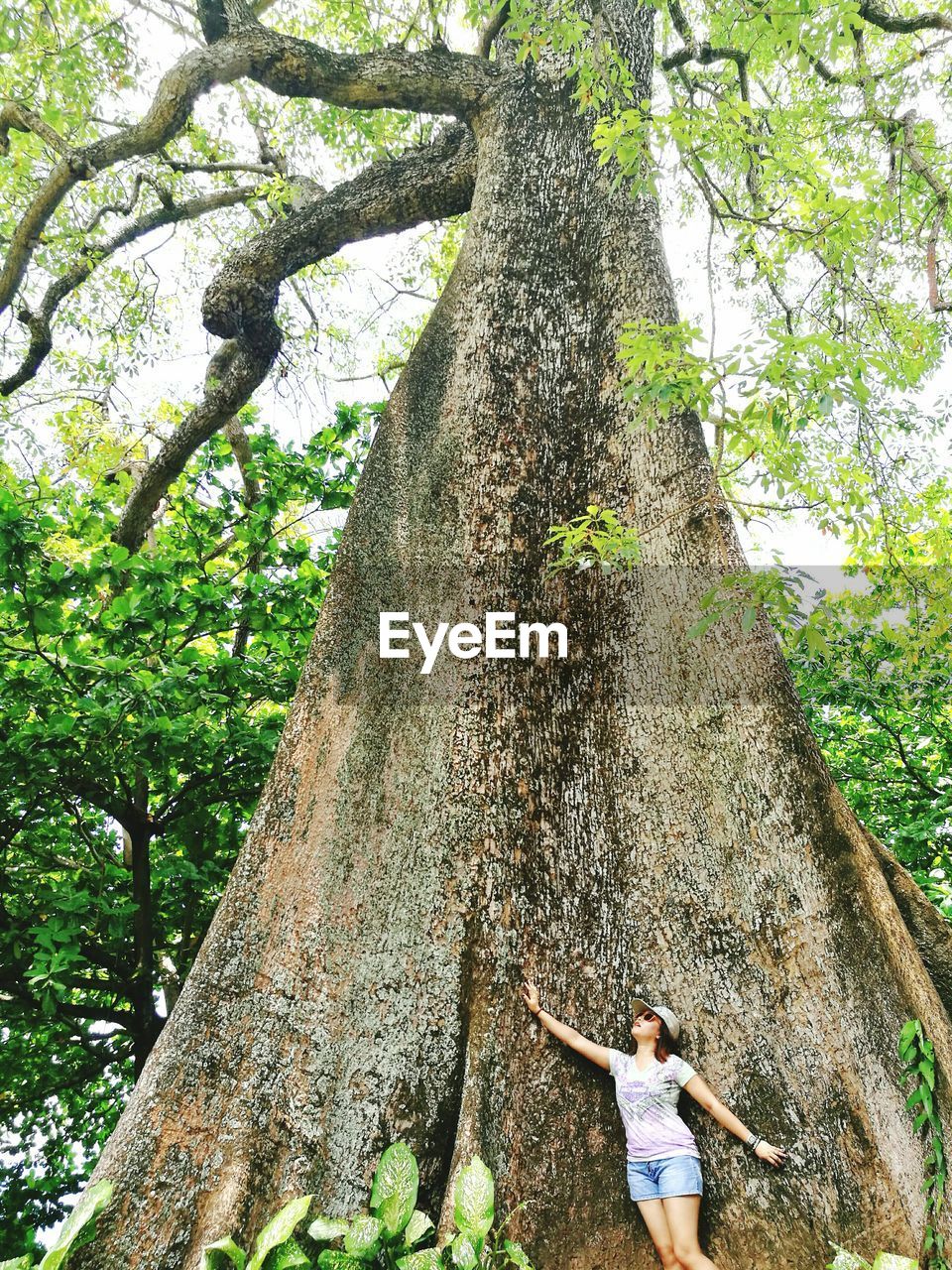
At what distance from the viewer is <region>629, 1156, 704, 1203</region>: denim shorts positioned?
1.96 m

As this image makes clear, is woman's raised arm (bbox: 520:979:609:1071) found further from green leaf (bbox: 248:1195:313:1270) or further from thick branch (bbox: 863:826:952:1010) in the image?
thick branch (bbox: 863:826:952:1010)

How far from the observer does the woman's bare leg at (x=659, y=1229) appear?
1943 millimetres

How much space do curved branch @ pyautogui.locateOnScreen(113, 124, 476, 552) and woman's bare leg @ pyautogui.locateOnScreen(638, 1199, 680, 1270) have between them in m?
3.85

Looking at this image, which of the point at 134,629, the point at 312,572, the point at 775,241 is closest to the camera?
the point at 134,629

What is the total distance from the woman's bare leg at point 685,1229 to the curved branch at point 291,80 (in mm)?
4636

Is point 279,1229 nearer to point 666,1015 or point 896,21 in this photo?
point 666,1015

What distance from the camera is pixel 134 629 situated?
3.52 meters

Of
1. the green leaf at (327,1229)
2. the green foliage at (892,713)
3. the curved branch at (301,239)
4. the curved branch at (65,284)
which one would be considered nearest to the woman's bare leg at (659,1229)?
the green leaf at (327,1229)

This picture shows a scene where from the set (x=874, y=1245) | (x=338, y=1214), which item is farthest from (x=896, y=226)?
(x=338, y=1214)

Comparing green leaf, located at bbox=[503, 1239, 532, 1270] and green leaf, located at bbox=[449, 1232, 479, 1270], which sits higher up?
green leaf, located at bbox=[449, 1232, 479, 1270]

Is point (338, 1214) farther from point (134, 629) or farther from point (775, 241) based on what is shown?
point (775, 241)

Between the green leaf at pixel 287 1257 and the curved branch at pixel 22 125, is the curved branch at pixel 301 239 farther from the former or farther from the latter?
the green leaf at pixel 287 1257

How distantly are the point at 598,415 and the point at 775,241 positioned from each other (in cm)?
317

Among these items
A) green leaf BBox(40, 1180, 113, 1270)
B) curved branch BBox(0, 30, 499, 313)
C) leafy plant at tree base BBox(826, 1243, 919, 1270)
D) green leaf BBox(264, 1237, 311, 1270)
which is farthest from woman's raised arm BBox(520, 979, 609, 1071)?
curved branch BBox(0, 30, 499, 313)
